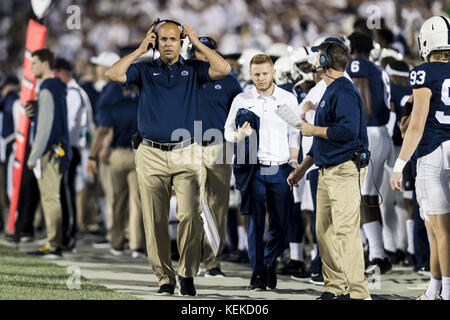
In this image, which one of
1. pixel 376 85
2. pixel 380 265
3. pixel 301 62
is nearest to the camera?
pixel 376 85

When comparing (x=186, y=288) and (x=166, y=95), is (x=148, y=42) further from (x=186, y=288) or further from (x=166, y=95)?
(x=186, y=288)

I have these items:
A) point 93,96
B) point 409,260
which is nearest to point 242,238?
point 409,260

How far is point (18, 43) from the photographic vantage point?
28.5 m

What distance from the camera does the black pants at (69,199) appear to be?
12852 mm

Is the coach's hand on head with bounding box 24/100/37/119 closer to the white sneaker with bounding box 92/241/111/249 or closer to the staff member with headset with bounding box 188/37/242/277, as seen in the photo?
the white sneaker with bounding box 92/241/111/249

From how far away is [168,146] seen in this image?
9.13 metres

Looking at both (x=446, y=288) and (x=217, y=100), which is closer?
(x=446, y=288)

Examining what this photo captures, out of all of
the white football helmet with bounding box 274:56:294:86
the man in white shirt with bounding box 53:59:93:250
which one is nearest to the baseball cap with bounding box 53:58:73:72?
the man in white shirt with bounding box 53:59:93:250

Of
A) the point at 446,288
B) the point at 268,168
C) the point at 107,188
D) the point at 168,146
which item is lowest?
the point at 446,288

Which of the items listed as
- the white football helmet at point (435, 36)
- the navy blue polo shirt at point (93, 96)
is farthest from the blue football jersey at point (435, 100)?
the navy blue polo shirt at point (93, 96)

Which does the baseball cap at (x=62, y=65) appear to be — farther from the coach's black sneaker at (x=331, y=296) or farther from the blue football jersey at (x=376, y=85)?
the coach's black sneaker at (x=331, y=296)

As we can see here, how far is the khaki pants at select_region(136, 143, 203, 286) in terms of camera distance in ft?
30.1

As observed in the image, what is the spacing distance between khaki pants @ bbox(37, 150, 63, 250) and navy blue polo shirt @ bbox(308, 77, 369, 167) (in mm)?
4919

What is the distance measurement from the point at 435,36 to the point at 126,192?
5.83 meters
